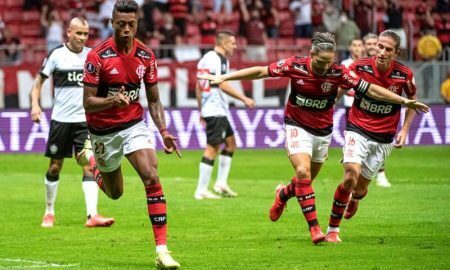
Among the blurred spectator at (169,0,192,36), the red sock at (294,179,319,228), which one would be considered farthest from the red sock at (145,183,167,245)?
the blurred spectator at (169,0,192,36)

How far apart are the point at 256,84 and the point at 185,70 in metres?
1.97

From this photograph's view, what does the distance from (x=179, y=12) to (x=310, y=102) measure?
19340mm

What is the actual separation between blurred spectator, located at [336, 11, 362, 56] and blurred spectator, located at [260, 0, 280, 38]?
86.2 inches

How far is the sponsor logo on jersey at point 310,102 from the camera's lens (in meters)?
13.1

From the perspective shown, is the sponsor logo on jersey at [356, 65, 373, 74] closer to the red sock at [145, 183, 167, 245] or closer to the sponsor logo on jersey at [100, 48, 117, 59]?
the sponsor logo on jersey at [100, 48, 117, 59]

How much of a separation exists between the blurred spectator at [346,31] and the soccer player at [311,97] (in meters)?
18.0

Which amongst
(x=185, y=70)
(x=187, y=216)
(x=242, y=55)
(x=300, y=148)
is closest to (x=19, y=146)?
(x=185, y=70)

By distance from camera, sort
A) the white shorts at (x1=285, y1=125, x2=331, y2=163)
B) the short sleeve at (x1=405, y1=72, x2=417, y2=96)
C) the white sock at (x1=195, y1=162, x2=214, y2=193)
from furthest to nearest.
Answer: the white sock at (x1=195, y1=162, x2=214, y2=193) → the short sleeve at (x1=405, y1=72, x2=417, y2=96) → the white shorts at (x1=285, y1=125, x2=331, y2=163)

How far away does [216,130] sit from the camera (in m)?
19.1

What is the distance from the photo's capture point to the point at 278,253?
469 inches

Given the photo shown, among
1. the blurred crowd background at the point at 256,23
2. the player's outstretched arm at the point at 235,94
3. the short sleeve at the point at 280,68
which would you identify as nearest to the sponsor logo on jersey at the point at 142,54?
the short sleeve at the point at 280,68

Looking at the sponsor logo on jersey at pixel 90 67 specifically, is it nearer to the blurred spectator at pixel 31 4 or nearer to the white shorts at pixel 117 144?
the white shorts at pixel 117 144

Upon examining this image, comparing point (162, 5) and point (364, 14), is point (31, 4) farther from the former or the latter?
point (364, 14)

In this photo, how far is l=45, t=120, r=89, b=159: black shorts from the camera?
15.0 metres
